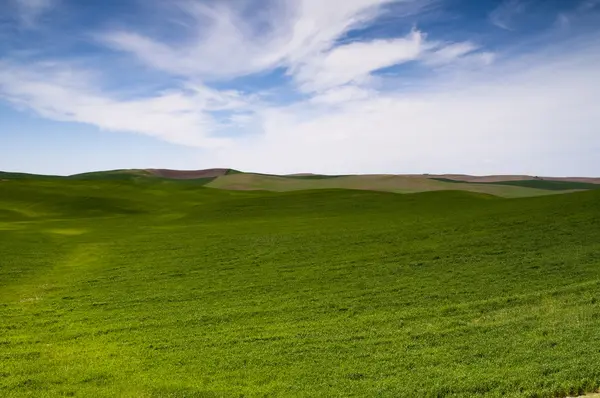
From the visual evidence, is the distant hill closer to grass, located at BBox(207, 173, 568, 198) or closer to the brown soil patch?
grass, located at BBox(207, 173, 568, 198)

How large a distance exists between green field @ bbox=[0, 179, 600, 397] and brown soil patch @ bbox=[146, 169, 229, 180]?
82526mm

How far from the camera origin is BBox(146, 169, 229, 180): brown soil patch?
429 feet

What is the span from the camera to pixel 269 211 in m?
64.1

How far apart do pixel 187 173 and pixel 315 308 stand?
117m

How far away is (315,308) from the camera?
75.3 feet

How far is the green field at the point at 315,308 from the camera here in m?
15.4

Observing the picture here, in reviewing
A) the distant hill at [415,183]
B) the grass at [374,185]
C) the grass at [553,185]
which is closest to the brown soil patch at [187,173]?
the distant hill at [415,183]

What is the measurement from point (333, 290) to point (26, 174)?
161 metres

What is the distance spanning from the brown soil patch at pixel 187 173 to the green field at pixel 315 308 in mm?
82526

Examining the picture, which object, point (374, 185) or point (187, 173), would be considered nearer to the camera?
point (374, 185)

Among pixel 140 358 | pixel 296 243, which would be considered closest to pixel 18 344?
pixel 140 358

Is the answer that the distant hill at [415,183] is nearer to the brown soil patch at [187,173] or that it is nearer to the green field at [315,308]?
the brown soil patch at [187,173]

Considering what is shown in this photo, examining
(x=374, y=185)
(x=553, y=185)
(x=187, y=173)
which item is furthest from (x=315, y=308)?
(x=187, y=173)

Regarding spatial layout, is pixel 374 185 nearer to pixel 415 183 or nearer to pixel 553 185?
pixel 415 183
